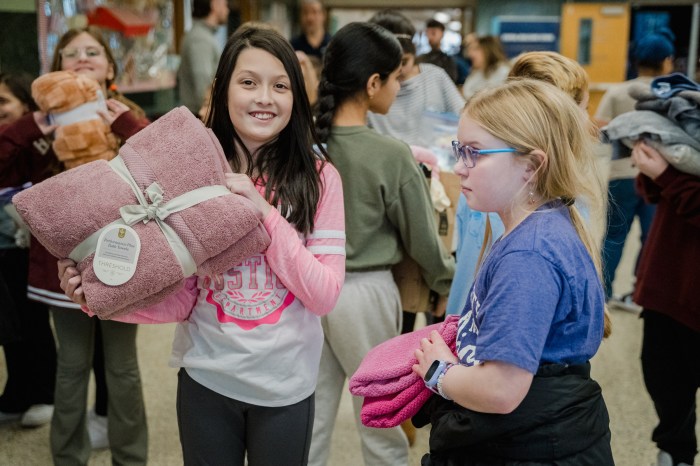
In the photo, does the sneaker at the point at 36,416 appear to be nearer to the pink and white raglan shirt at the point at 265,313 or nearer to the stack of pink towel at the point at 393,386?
the pink and white raglan shirt at the point at 265,313

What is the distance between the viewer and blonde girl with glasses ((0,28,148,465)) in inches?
92.5

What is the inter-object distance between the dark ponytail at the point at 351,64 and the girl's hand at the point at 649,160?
0.90 m

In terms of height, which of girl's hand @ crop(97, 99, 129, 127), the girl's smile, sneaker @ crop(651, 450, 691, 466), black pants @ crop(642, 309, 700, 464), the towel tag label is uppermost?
the girl's smile

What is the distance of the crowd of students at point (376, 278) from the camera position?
1308 mm

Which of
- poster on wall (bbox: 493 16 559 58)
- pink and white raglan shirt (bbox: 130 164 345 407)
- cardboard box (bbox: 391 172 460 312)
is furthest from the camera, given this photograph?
poster on wall (bbox: 493 16 559 58)

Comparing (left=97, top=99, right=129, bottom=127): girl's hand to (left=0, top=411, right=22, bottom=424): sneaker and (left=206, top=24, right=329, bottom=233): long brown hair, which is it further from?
(left=0, top=411, right=22, bottom=424): sneaker

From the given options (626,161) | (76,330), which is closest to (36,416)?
(76,330)

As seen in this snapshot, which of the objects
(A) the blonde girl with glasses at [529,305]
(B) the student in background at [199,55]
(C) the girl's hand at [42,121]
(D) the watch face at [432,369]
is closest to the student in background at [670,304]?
(A) the blonde girl with glasses at [529,305]

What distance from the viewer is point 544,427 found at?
4.32ft

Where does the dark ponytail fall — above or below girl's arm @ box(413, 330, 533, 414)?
above

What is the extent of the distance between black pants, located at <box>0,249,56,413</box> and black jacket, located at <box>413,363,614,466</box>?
221 cm

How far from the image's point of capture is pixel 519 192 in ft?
4.46

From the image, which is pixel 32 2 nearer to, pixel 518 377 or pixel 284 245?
pixel 284 245

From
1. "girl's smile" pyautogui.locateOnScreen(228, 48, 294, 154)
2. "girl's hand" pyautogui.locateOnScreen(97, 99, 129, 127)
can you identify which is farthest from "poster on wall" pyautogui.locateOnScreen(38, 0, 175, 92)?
"girl's smile" pyautogui.locateOnScreen(228, 48, 294, 154)
